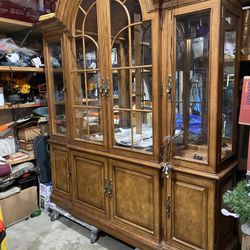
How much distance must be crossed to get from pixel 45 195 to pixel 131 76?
63.7 inches

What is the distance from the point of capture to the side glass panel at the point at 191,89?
1.66m

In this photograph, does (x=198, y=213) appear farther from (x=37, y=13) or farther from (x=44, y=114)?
(x=37, y=13)

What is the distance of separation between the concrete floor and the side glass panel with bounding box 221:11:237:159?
1.16 m

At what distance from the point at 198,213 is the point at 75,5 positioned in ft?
5.79

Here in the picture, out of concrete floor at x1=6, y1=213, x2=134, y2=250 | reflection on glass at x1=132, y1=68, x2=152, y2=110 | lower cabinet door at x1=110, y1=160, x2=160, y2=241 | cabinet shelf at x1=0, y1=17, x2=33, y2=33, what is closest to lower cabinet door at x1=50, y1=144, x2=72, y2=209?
concrete floor at x1=6, y1=213, x2=134, y2=250

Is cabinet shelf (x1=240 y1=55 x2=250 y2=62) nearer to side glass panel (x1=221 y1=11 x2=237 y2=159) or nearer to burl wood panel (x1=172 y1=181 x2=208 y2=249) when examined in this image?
side glass panel (x1=221 y1=11 x2=237 y2=159)

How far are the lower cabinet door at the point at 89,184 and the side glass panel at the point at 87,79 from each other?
0.18 m

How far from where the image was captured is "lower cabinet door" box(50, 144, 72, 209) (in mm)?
2461

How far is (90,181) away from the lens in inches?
88.6

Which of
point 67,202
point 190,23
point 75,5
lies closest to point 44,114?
point 67,202

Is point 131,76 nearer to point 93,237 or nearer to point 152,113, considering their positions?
point 152,113

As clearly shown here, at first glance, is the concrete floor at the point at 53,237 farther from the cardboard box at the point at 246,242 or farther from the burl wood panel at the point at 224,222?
the cardboard box at the point at 246,242

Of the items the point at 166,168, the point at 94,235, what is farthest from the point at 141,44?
the point at 94,235

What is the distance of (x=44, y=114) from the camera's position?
2.86m
